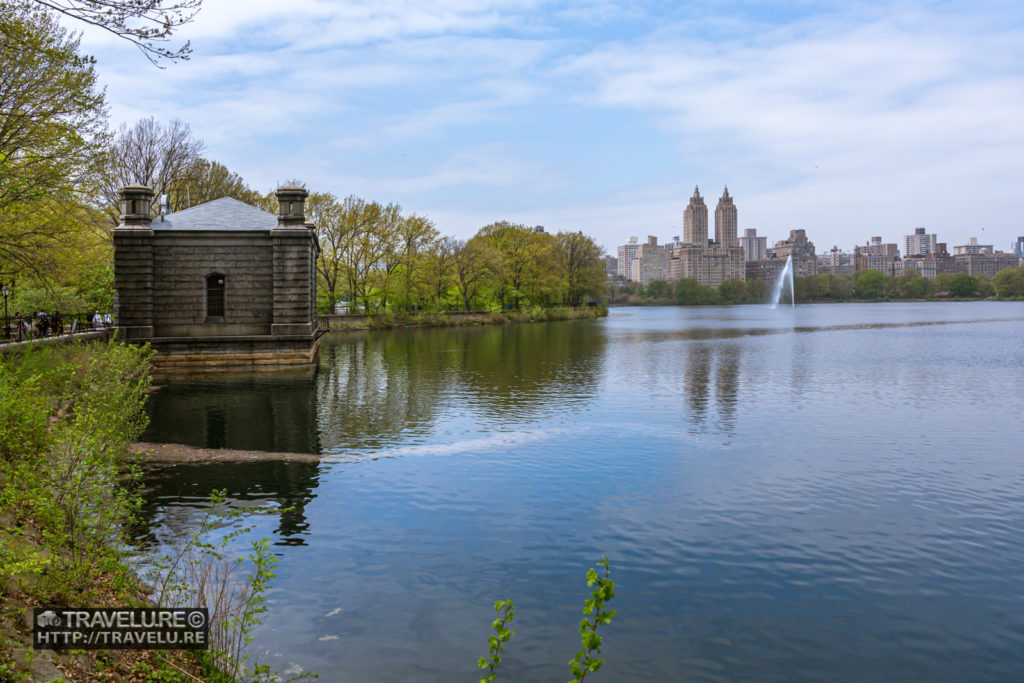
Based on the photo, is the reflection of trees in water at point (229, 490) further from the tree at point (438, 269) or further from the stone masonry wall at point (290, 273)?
the tree at point (438, 269)

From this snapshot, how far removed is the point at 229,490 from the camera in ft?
46.6

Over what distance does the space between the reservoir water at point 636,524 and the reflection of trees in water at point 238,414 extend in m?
0.15

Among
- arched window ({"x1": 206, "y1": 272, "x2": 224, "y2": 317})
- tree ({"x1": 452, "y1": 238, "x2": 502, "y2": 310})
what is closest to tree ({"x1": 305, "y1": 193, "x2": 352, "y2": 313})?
tree ({"x1": 452, "y1": 238, "x2": 502, "y2": 310})

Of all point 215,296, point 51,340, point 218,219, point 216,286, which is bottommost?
point 51,340

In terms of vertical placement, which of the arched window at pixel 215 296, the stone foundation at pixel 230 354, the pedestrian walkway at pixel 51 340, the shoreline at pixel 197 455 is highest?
the arched window at pixel 215 296

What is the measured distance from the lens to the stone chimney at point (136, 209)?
1359 inches

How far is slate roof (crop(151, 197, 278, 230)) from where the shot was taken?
3566cm

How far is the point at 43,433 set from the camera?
1177cm

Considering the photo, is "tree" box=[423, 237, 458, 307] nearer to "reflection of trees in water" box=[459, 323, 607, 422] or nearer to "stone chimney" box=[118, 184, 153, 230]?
"reflection of trees in water" box=[459, 323, 607, 422]

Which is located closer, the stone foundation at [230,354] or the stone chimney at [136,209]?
the stone chimney at [136,209]

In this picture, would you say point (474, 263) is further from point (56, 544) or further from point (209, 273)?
point (56, 544)

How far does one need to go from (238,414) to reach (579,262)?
82.7 metres

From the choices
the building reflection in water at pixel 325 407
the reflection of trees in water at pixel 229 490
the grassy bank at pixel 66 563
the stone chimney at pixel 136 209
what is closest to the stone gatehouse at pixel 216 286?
the stone chimney at pixel 136 209

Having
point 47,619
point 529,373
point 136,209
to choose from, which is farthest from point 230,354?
point 47,619
